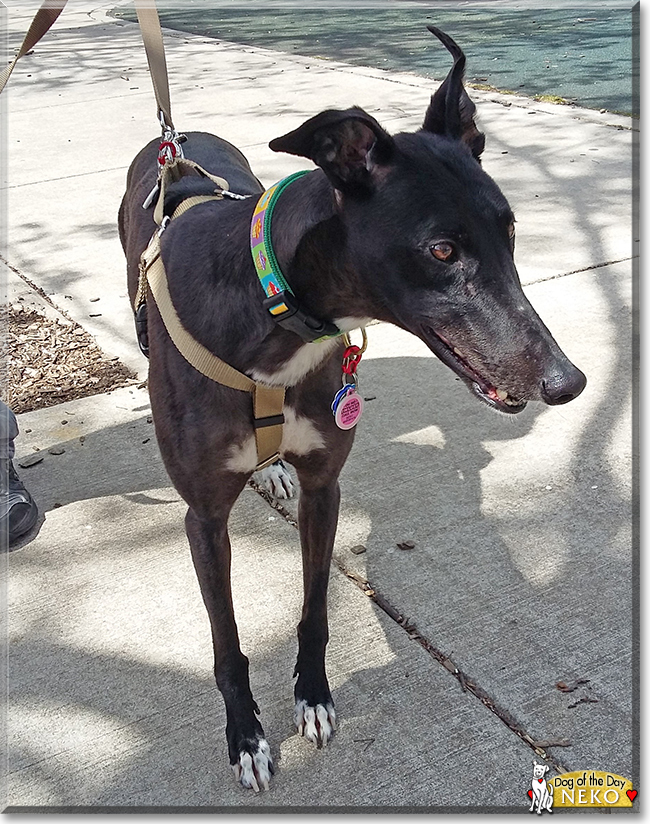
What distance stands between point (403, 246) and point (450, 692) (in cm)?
136

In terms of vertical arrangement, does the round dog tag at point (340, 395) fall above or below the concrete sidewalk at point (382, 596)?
above

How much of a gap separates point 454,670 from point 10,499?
1730mm

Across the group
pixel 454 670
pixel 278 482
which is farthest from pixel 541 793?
pixel 278 482

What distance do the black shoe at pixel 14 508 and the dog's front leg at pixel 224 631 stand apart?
1.09 m

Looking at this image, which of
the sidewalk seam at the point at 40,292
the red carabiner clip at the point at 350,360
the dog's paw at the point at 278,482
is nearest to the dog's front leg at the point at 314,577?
the red carabiner clip at the point at 350,360

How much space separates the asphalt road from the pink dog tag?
622 centimetres

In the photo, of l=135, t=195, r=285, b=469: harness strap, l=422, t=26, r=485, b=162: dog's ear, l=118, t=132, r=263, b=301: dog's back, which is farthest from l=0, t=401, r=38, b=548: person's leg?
l=422, t=26, r=485, b=162: dog's ear

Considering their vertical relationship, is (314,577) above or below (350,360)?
below

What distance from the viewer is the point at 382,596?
3.10m

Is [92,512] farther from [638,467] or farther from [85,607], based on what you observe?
[638,467]

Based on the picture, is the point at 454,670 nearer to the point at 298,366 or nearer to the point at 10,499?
the point at 298,366

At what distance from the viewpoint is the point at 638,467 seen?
3.66 metres

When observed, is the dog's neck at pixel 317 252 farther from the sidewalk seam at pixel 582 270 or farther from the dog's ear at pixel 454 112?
the sidewalk seam at pixel 582 270

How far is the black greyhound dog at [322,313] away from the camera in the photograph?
6.70ft
